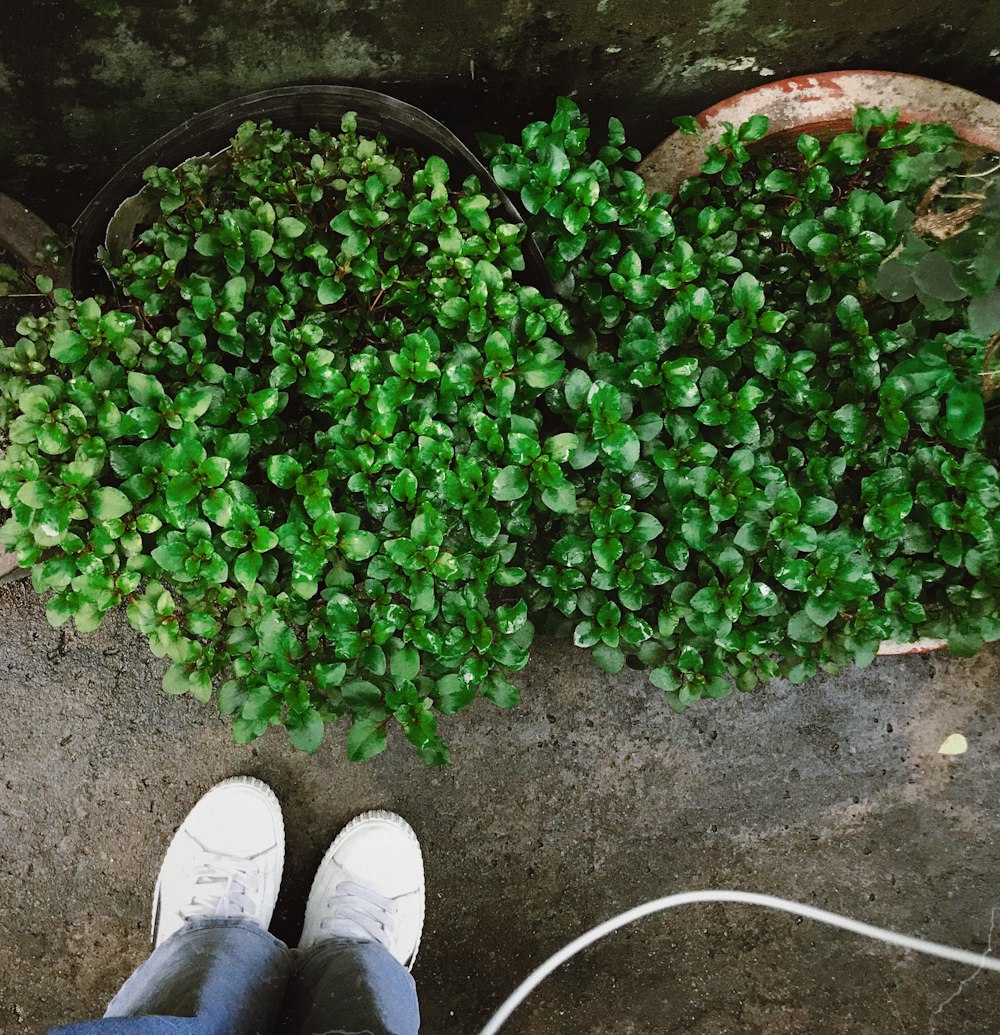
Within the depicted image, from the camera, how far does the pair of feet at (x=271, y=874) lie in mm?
2289

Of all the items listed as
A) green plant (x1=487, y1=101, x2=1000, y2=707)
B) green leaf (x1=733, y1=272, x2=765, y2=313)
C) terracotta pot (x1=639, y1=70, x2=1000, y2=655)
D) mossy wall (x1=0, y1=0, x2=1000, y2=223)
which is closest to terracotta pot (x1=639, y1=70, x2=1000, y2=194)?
terracotta pot (x1=639, y1=70, x2=1000, y2=655)

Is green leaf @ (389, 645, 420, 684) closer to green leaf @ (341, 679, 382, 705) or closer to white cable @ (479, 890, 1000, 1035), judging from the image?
green leaf @ (341, 679, 382, 705)

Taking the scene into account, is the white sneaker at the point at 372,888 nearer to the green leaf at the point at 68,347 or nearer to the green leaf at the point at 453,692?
the green leaf at the point at 453,692

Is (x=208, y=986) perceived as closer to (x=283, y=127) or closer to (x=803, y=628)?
(x=803, y=628)

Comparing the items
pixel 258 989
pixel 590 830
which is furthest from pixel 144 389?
pixel 590 830

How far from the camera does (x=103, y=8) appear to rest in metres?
1.75

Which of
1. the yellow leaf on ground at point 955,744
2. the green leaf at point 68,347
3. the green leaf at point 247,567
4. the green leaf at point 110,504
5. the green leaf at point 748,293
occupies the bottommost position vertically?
the yellow leaf on ground at point 955,744

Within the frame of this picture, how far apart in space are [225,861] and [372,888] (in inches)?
18.0

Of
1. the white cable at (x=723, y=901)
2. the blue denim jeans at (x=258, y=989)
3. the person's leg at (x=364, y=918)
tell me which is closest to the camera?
the blue denim jeans at (x=258, y=989)

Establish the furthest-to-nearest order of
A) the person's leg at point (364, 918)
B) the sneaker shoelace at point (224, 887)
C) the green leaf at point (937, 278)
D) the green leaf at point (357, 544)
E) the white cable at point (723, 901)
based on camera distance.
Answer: the white cable at point (723, 901), the sneaker shoelace at point (224, 887), the person's leg at point (364, 918), the green leaf at point (357, 544), the green leaf at point (937, 278)

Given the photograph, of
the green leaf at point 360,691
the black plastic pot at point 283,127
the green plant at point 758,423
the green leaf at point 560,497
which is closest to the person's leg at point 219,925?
the green leaf at point 360,691

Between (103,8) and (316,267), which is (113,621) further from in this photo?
(103,8)

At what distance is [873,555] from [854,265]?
65cm

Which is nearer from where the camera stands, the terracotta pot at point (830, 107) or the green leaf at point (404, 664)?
the green leaf at point (404, 664)
